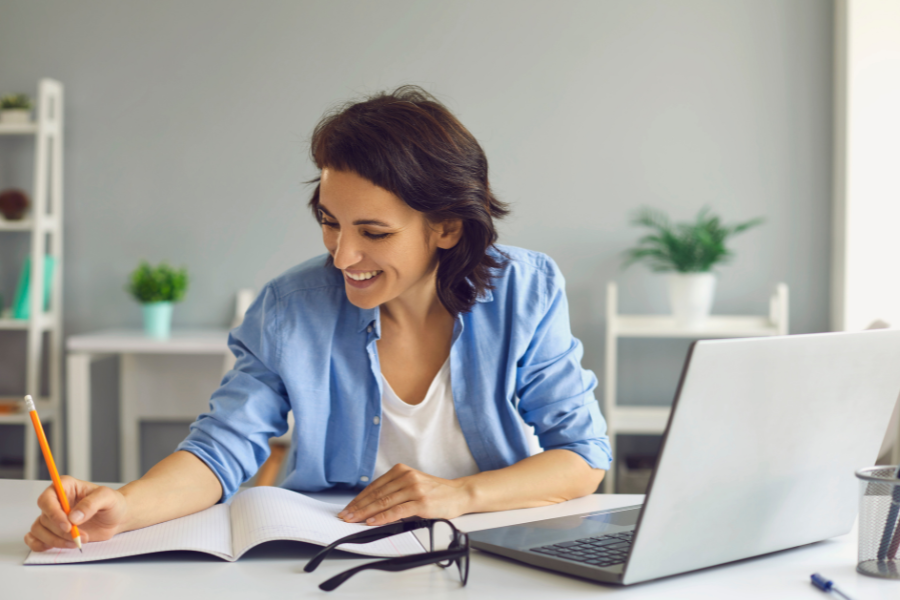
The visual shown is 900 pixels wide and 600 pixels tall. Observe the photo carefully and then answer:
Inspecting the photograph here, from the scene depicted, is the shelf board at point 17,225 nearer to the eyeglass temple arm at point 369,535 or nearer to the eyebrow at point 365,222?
the eyebrow at point 365,222

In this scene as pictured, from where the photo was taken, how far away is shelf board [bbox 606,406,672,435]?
8.11 feet

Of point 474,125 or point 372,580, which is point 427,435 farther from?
point 474,125

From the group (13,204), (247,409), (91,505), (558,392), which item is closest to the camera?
(91,505)

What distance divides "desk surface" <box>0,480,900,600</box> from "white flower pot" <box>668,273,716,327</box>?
1.79 meters

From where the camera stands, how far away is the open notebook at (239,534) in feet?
2.43

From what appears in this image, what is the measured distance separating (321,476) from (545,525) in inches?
14.6

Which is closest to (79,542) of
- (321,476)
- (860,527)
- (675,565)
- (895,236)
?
(321,476)

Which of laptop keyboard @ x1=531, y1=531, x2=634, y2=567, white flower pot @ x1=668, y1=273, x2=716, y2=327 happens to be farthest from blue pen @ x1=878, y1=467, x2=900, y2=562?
white flower pot @ x1=668, y1=273, x2=716, y2=327

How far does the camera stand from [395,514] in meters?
0.88

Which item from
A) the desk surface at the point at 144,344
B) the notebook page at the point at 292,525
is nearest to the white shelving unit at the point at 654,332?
the desk surface at the point at 144,344

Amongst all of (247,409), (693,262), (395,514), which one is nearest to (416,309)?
(247,409)

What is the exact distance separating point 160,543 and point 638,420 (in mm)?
1984

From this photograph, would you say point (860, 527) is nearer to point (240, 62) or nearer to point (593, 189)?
point (593, 189)

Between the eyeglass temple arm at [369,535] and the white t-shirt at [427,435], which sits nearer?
the eyeglass temple arm at [369,535]
